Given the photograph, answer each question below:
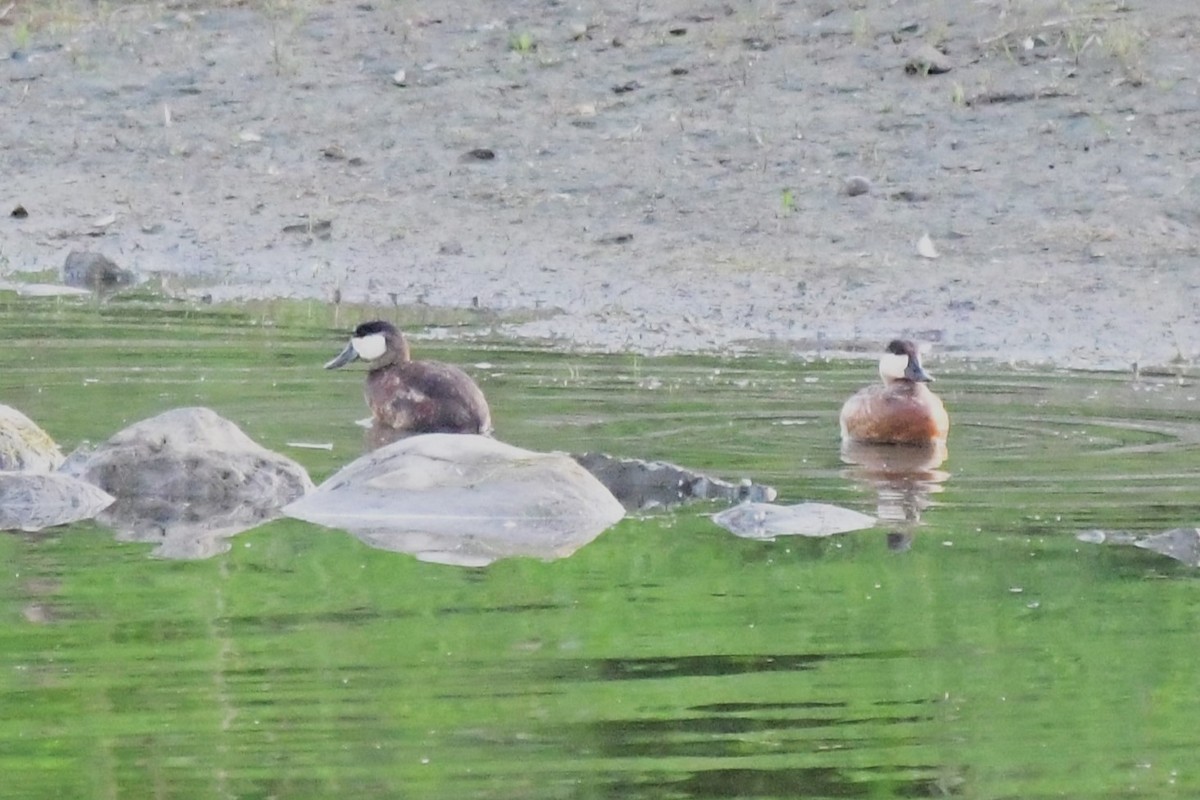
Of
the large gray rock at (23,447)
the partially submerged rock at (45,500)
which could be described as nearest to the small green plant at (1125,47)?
the large gray rock at (23,447)

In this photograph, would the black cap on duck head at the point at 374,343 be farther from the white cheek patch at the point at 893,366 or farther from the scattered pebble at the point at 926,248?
the scattered pebble at the point at 926,248

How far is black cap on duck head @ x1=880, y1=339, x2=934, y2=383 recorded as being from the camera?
32.4ft

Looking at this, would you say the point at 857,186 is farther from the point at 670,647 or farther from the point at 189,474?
the point at 670,647

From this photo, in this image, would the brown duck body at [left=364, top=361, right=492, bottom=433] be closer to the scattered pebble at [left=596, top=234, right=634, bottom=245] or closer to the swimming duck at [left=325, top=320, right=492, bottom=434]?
the swimming duck at [left=325, top=320, right=492, bottom=434]

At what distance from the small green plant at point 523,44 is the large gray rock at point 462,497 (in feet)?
26.1

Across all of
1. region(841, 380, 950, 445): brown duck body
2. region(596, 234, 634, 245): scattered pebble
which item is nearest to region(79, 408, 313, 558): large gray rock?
region(841, 380, 950, 445): brown duck body

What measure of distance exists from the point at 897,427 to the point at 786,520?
5.79 feet

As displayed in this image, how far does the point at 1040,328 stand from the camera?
11.9 meters

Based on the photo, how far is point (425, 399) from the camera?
32.7 feet

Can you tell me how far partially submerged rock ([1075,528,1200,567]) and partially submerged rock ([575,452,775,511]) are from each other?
117 cm

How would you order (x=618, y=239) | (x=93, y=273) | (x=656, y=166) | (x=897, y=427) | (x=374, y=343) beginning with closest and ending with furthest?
1. (x=897, y=427)
2. (x=374, y=343)
3. (x=618, y=239)
4. (x=93, y=273)
5. (x=656, y=166)

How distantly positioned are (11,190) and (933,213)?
5.61 m

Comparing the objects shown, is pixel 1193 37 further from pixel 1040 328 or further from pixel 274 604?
pixel 274 604

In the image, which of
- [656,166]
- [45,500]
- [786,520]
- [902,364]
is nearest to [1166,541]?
[786,520]
